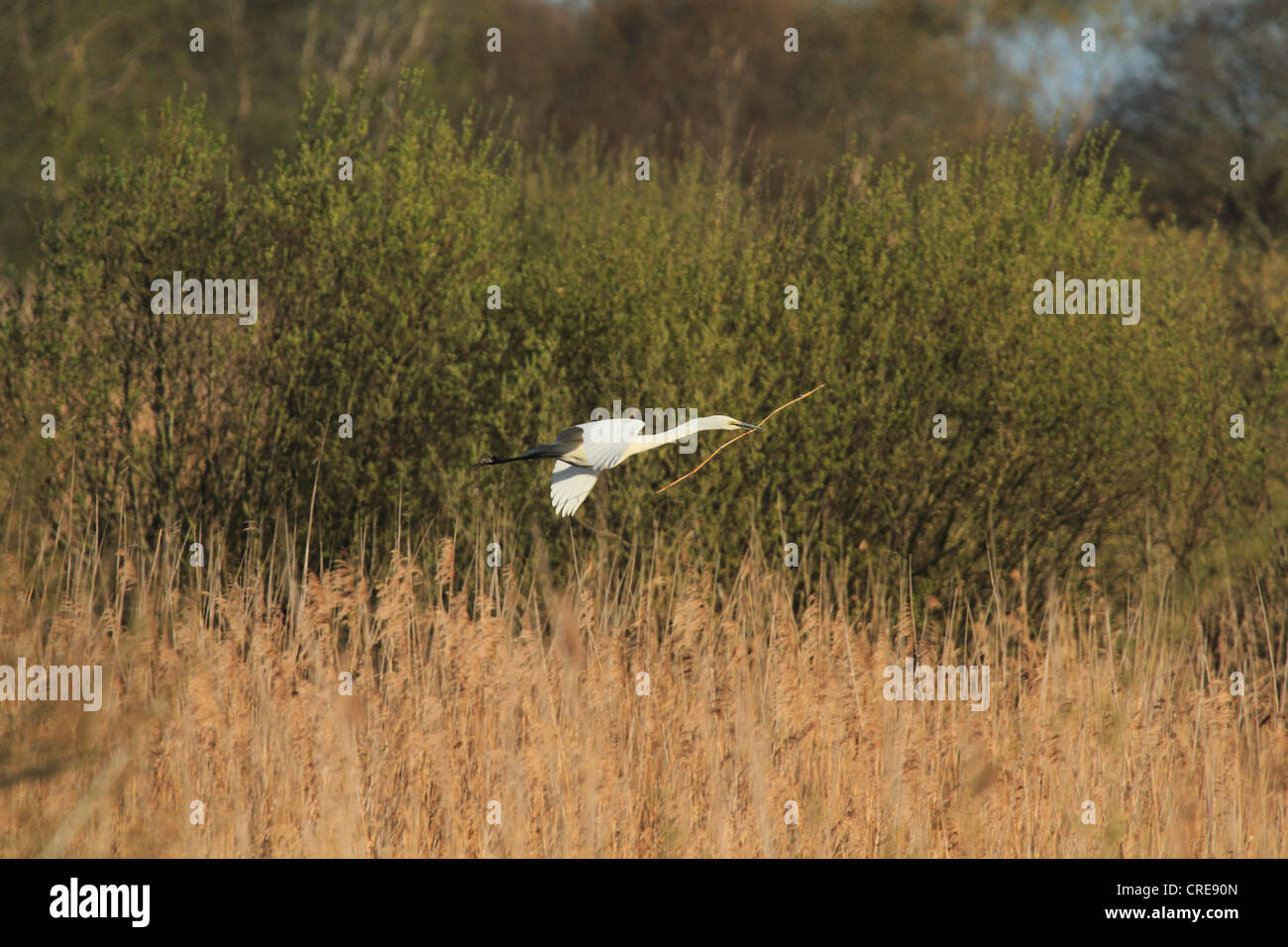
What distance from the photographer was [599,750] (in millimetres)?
5137

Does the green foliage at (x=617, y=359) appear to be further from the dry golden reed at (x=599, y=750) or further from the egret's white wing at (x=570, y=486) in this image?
the egret's white wing at (x=570, y=486)

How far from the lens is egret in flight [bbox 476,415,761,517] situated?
9.21 ft

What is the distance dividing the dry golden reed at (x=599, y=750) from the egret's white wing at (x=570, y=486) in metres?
1.81

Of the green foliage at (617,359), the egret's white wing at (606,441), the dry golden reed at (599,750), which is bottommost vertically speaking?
the dry golden reed at (599,750)

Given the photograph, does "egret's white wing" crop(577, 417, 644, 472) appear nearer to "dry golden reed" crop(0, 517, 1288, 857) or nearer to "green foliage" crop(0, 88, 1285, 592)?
"dry golden reed" crop(0, 517, 1288, 857)

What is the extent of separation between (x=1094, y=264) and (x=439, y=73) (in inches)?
790

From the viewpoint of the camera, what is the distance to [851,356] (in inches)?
344

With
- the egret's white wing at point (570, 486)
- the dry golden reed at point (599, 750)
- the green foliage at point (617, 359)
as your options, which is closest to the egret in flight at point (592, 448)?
the egret's white wing at point (570, 486)

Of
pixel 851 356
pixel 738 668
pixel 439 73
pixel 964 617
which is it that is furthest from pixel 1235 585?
pixel 439 73

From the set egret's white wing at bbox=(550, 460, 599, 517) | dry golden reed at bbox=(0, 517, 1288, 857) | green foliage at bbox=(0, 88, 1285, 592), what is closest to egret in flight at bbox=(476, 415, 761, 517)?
egret's white wing at bbox=(550, 460, 599, 517)

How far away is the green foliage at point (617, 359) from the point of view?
27.9 ft

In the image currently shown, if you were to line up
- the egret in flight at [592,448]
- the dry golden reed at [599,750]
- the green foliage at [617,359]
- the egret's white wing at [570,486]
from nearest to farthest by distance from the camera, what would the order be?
the egret in flight at [592,448] < the egret's white wing at [570,486] < the dry golden reed at [599,750] < the green foliage at [617,359]

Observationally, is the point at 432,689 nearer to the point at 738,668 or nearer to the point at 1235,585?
the point at 738,668

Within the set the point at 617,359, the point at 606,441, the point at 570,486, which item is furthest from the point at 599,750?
the point at 617,359
